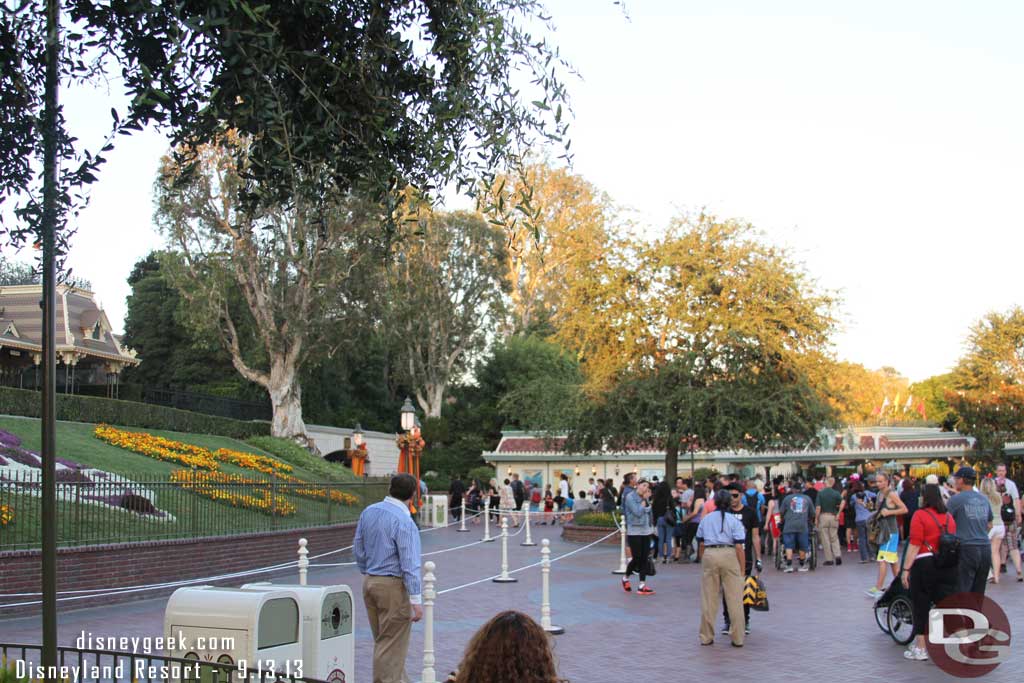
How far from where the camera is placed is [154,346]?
5597 centimetres

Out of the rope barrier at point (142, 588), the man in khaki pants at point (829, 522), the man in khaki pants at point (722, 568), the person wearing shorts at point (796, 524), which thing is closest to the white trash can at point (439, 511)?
the rope barrier at point (142, 588)

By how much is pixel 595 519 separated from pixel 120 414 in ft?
55.4

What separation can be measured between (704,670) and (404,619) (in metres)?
3.68

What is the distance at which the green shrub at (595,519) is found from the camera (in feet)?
94.4

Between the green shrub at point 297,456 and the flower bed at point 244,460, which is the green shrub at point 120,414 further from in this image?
the flower bed at point 244,460

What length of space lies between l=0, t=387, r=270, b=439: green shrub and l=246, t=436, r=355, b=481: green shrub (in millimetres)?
1461

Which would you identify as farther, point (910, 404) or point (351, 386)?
point (910, 404)

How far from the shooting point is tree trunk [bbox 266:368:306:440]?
43.5 meters

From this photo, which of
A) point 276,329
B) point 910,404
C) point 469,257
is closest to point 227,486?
point 276,329

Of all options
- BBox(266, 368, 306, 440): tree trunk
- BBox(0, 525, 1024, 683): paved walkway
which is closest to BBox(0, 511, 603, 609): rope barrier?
BBox(0, 525, 1024, 683): paved walkway

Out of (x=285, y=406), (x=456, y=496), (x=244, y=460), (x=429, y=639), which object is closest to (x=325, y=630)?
(x=429, y=639)

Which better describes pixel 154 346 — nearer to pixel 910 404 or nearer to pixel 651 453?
pixel 651 453

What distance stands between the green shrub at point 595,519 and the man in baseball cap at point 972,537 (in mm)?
17447

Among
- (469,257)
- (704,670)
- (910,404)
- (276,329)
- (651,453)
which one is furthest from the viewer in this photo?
(910,404)
